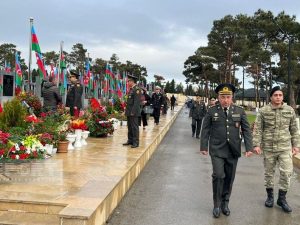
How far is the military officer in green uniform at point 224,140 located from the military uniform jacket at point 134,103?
4.68 m

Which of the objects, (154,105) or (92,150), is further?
(154,105)

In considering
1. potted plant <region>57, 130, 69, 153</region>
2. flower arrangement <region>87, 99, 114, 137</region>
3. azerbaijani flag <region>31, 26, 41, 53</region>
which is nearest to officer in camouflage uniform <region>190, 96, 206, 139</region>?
flower arrangement <region>87, 99, 114, 137</region>

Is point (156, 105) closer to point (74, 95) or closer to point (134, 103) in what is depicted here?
point (74, 95)

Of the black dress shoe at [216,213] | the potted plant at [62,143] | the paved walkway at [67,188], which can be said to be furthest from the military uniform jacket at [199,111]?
the black dress shoe at [216,213]

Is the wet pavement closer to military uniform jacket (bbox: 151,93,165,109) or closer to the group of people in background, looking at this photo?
the group of people in background

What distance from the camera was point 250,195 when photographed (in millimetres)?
7434

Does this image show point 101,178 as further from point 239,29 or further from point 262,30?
point 239,29

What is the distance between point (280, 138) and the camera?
6.55m

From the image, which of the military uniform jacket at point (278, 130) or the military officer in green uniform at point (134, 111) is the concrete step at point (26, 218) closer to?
the military uniform jacket at point (278, 130)

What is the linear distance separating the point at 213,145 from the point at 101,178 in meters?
1.78

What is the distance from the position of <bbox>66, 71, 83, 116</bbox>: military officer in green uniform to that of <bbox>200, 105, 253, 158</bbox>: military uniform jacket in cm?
665

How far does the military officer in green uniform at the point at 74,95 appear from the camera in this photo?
1221 centimetres

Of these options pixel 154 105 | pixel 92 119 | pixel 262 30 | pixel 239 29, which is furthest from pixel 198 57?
pixel 92 119

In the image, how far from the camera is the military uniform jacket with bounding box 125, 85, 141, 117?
10.8 meters
